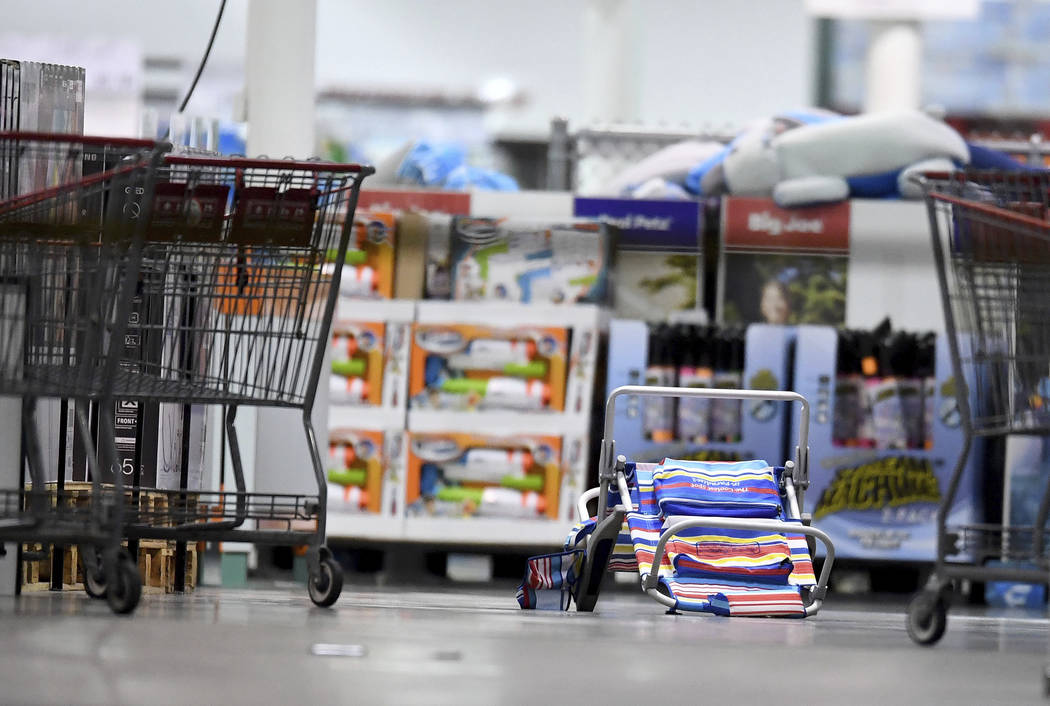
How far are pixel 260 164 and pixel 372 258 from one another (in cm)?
321

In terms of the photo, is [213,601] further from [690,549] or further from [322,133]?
[322,133]

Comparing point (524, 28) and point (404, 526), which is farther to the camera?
point (524, 28)

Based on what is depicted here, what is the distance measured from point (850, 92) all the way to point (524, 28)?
3.67 metres

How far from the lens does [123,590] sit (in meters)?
3.04

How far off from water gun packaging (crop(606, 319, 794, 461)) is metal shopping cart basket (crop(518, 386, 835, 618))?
2250mm

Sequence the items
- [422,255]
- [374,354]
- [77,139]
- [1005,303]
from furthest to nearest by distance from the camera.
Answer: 1. [422,255]
2. [374,354]
3. [1005,303]
4. [77,139]

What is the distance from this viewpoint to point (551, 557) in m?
3.92

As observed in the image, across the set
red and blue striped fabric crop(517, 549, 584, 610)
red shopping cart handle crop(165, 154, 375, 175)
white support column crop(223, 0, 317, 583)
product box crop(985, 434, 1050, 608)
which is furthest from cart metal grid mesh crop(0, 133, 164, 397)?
product box crop(985, 434, 1050, 608)

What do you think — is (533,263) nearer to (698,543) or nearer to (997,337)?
(698,543)

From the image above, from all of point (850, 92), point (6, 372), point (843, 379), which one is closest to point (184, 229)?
point (6, 372)

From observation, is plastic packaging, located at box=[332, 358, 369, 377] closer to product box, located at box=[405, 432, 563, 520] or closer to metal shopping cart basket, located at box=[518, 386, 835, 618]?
product box, located at box=[405, 432, 563, 520]

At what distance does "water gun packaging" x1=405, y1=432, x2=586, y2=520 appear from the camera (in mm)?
→ 6461

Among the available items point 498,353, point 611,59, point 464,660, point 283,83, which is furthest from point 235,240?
point 611,59

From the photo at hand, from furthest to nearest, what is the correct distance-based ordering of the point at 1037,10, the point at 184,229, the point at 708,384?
the point at 1037,10
the point at 708,384
the point at 184,229
